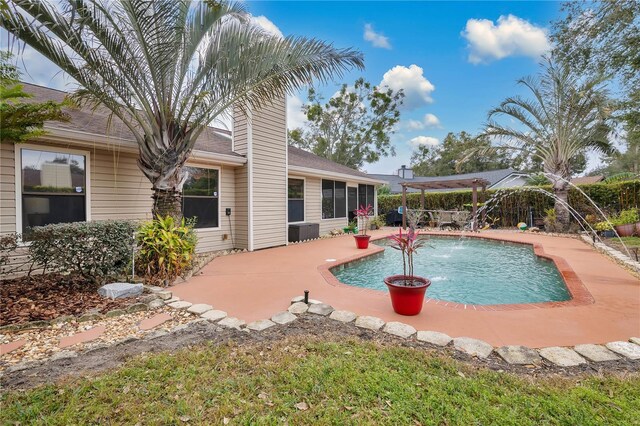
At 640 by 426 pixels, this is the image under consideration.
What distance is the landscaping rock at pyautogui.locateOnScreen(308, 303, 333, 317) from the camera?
3.80m

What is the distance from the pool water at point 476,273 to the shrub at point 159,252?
10.4ft

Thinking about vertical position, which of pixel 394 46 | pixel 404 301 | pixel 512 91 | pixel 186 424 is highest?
pixel 394 46

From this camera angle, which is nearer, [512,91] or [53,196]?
[53,196]

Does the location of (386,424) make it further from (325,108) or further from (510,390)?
(325,108)

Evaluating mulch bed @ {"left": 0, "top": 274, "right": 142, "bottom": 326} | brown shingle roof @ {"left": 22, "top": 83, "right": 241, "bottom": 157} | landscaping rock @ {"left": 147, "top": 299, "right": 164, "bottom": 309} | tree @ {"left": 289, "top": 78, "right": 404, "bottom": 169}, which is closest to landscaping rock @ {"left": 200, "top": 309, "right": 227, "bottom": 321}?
landscaping rock @ {"left": 147, "top": 299, "right": 164, "bottom": 309}

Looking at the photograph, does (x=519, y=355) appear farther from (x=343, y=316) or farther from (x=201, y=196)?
(x=201, y=196)

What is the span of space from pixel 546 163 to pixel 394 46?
7.95m

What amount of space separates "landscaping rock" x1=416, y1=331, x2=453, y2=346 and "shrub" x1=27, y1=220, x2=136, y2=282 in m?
4.63

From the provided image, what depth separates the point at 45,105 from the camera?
397 centimetres

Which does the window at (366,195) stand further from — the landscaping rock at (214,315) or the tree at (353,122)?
the tree at (353,122)

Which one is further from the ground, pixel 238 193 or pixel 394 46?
pixel 394 46

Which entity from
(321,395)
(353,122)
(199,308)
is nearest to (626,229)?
(321,395)

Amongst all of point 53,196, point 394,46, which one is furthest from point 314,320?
point 394,46

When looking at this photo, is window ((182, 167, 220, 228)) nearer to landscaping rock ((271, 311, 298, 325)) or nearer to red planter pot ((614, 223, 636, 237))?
landscaping rock ((271, 311, 298, 325))
